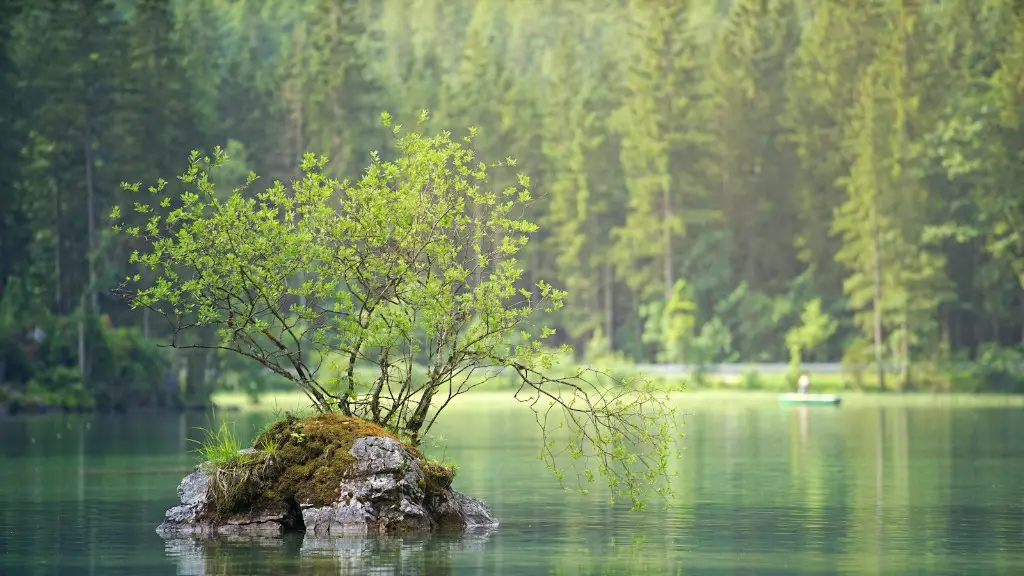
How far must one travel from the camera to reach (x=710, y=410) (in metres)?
81.0

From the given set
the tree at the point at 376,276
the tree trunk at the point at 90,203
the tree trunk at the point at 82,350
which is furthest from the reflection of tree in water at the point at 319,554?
the tree trunk at the point at 90,203

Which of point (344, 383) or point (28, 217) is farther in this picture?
point (28, 217)

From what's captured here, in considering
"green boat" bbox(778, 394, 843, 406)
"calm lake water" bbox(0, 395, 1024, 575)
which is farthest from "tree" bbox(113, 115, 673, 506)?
"green boat" bbox(778, 394, 843, 406)

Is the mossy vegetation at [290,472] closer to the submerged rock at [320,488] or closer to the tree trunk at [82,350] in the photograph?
the submerged rock at [320,488]

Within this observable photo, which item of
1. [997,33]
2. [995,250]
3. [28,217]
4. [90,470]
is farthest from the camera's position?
[997,33]

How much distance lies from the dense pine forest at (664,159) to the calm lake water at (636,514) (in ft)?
101

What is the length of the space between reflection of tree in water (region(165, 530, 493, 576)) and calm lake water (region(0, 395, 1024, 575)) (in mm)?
44

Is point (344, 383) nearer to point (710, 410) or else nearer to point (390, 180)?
point (390, 180)

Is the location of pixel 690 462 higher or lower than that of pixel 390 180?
lower

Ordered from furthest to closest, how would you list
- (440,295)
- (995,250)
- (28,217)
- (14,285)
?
(995,250), (28,217), (14,285), (440,295)

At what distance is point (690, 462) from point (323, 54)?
8660 cm

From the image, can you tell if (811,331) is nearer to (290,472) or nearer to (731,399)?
(731,399)

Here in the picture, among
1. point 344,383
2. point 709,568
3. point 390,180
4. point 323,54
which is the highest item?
point 323,54

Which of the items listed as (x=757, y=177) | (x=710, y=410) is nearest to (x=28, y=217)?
(x=710, y=410)
